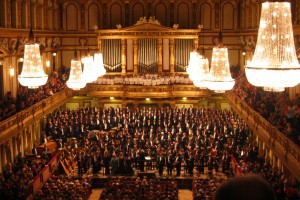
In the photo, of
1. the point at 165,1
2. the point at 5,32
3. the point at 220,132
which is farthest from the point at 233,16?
the point at 5,32

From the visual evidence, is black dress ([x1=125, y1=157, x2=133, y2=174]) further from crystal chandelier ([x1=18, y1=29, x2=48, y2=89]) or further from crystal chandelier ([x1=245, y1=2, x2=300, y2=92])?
crystal chandelier ([x1=245, y1=2, x2=300, y2=92])

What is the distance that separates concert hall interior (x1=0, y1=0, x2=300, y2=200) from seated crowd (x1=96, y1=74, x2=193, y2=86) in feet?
0.28

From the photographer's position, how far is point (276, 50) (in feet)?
22.6

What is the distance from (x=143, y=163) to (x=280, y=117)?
335 inches

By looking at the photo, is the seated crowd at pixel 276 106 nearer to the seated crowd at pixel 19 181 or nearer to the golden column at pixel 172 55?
the golden column at pixel 172 55

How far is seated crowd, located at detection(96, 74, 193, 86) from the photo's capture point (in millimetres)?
37656

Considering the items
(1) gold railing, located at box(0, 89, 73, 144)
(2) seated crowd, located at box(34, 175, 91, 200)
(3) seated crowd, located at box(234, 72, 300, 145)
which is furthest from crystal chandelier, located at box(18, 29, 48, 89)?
(3) seated crowd, located at box(234, 72, 300, 145)

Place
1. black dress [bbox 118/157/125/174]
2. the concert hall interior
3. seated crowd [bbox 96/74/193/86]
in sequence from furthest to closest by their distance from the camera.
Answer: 1. seated crowd [bbox 96/74/193/86]
2. black dress [bbox 118/157/125/174]
3. the concert hall interior

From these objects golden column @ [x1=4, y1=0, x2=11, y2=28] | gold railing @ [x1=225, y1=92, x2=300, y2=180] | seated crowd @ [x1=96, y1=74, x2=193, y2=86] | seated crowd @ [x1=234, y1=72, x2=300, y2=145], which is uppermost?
golden column @ [x1=4, y1=0, x2=11, y2=28]

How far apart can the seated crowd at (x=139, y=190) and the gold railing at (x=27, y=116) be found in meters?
5.51

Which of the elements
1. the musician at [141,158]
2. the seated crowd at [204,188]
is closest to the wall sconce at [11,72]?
the musician at [141,158]

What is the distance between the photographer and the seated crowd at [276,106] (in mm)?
17203

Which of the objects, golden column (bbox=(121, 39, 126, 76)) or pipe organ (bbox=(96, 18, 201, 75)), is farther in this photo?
golden column (bbox=(121, 39, 126, 76))

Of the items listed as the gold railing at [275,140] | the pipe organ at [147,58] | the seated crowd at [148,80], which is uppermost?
the pipe organ at [147,58]
